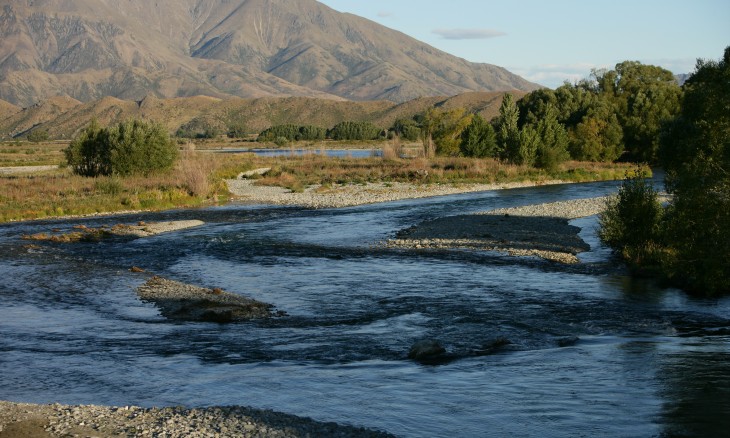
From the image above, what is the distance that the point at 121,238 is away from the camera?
37406 mm

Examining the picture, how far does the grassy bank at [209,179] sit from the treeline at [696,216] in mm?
33041

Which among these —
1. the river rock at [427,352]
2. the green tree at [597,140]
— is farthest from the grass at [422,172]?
the river rock at [427,352]

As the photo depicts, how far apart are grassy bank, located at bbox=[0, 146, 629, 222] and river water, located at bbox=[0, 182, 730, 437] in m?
18.9

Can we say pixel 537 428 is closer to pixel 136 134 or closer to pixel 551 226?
pixel 551 226

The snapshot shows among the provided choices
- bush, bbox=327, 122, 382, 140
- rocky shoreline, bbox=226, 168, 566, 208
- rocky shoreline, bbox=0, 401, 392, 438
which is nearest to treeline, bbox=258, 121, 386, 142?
bush, bbox=327, 122, 382, 140

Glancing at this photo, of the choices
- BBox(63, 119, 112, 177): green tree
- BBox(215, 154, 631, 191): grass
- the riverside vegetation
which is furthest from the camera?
BBox(215, 154, 631, 191): grass

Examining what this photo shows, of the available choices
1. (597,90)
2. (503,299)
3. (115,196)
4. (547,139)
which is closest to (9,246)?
(115,196)

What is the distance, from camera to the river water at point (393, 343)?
44.4ft

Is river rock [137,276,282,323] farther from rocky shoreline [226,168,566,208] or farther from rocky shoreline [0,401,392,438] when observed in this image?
rocky shoreline [226,168,566,208]

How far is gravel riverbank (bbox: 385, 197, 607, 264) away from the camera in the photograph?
106 ft

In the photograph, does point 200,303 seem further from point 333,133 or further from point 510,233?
point 333,133

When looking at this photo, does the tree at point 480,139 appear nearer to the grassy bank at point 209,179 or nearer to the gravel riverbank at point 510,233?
the grassy bank at point 209,179

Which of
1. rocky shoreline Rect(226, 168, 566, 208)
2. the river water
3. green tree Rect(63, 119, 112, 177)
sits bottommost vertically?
the river water

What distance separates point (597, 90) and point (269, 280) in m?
95.9
